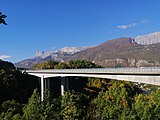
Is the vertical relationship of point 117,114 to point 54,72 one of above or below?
below

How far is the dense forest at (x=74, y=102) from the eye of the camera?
40656 mm

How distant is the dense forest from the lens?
133 feet

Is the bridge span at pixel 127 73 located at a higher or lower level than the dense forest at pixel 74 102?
higher

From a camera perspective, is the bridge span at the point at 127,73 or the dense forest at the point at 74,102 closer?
the bridge span at the point at 127,73

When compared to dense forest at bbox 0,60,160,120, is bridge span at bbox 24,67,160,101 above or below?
above

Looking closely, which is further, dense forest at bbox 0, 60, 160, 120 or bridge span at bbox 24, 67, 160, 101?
dense forest at bbox 0, 60, 160, 120

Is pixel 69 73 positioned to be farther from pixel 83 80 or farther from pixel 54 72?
pixel 83 80

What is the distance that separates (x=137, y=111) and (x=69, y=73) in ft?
91.5

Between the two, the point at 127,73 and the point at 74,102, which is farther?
the point at 74,102

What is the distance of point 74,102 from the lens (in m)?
45.3

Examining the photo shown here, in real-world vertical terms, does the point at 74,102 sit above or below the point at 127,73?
below

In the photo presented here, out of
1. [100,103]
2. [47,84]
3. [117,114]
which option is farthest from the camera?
[47,84]

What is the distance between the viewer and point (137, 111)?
150 ft

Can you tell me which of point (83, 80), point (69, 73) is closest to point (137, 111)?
point (69, 73)
